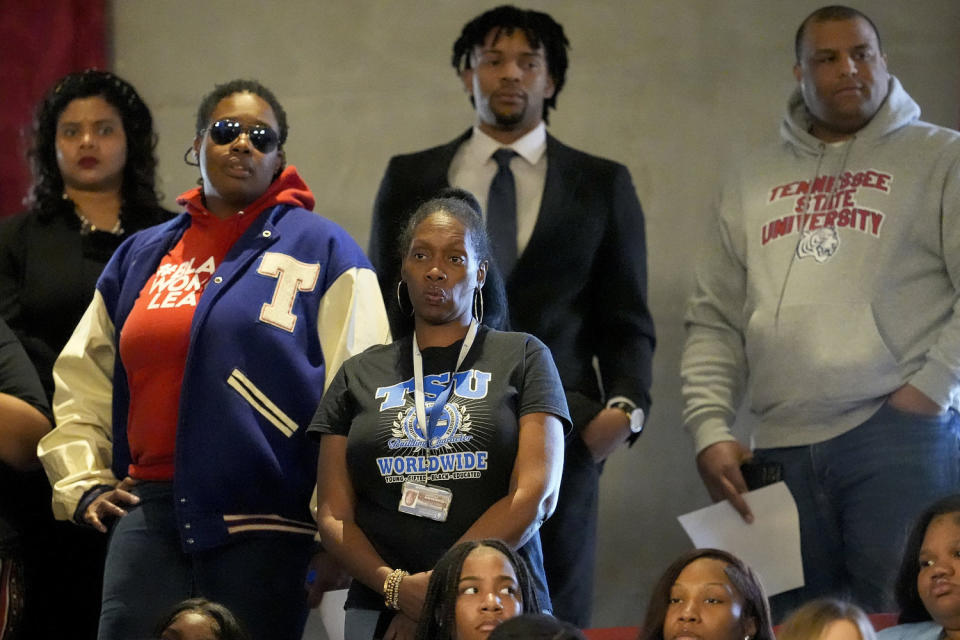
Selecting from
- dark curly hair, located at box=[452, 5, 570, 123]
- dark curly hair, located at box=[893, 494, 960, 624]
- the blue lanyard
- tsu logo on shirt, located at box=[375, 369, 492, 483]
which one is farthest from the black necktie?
dark curly hair, located at box=[893, 494, 960, 624]

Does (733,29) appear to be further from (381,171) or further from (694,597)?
(694,597)

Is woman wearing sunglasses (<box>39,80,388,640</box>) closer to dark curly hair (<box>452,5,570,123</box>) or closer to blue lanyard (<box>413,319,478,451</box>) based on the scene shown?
blue lanyard (<box>413,319,478,451</box>)

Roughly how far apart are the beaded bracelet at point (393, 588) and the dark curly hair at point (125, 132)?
1550mm

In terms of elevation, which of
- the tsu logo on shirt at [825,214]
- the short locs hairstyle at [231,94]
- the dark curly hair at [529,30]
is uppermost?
the dark curly hair at [529,30]

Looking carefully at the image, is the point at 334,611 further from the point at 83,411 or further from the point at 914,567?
the point at 914,567

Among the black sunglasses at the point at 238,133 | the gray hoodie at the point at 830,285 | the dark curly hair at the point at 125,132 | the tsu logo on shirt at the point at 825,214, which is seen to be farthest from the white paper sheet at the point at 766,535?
the dark curly hair at the point at 125,132

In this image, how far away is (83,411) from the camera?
3525 mm

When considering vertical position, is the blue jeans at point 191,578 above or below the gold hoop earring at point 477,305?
below

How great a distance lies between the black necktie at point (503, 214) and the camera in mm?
3887

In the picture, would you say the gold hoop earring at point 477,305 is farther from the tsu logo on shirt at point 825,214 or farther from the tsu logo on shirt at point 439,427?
the tsu logo on shirt at point 825,214

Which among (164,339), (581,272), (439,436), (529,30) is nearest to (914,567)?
(439,436)

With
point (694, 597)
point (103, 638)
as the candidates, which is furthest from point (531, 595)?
point (103, 638)

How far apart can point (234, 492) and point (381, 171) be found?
218 centimetres

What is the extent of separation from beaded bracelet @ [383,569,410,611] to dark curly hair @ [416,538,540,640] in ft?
0.32
